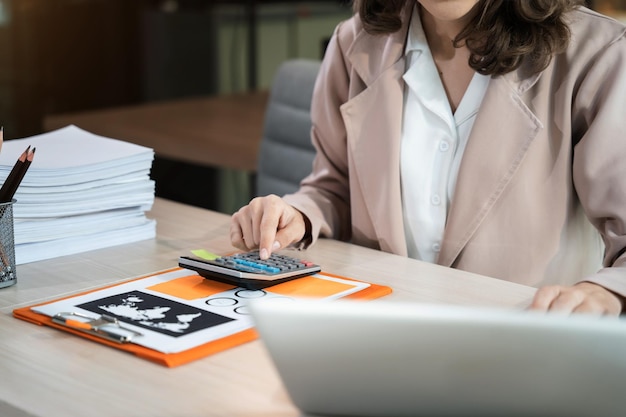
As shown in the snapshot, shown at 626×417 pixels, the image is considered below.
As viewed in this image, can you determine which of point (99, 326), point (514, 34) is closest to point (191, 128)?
point (514, 34)

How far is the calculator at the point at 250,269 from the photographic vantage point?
1126mm

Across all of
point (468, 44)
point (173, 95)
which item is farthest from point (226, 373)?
point (173, 95)

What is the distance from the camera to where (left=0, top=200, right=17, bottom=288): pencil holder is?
116cm

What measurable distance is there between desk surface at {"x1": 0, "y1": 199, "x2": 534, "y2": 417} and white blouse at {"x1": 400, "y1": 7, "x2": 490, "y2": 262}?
0.15 metres

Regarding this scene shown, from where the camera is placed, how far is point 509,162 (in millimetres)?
1352

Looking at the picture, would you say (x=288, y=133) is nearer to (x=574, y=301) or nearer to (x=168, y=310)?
(x=168, y=310)

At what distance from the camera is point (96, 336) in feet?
3.24

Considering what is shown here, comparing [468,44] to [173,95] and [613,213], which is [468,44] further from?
[173,95]

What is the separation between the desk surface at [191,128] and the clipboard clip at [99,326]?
1.41 metres

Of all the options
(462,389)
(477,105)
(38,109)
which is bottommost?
(38,109)

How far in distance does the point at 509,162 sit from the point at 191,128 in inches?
69.6

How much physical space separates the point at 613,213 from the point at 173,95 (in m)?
3.19

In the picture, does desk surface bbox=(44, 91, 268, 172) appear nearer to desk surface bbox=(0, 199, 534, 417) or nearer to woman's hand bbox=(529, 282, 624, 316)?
desk surface bbox=(0, 199, 534, 417)

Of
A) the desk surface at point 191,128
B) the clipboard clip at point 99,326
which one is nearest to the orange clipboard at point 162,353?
the clipboard clip at point 99,326
